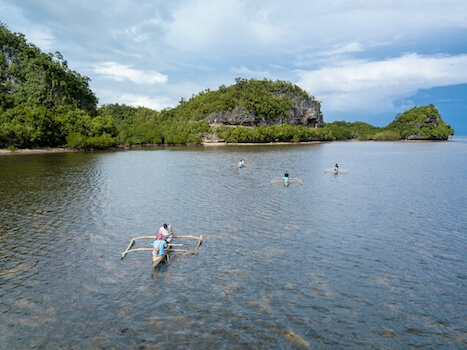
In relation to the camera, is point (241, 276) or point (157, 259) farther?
point (157, 259)

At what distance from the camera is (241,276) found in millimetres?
15305

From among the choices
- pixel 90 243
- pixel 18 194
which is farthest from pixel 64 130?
pixel 90 243

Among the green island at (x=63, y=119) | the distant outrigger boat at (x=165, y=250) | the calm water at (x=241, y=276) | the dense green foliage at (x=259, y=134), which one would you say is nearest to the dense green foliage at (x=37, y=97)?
the green island at (x=63, y=119)

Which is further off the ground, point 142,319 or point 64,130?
point 64,130

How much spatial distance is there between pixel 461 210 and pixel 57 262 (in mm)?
29265

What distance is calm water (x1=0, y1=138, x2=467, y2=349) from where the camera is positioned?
36.6 ft

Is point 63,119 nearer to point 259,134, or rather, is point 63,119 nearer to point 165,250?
point 259,134

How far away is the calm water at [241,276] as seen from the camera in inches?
439

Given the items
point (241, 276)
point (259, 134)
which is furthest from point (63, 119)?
point (241, 276)

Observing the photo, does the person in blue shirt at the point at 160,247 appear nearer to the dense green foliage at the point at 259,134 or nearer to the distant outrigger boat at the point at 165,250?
the distant outrigger boat at the point at 165,250

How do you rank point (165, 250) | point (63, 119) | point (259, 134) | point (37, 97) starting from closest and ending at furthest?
point (165, 250)
point (63, 119)
point (37, 97)
point (259, 134)

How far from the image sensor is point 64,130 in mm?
107562

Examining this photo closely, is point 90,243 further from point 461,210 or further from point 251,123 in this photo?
point 251,123

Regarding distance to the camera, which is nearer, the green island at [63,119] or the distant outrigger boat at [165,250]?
the distant outrigger boat at [165,250]
